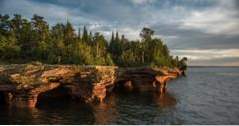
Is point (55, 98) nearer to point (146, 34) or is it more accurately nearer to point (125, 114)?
point (125, 114)

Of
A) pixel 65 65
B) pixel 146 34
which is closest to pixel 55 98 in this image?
pixel 65 65

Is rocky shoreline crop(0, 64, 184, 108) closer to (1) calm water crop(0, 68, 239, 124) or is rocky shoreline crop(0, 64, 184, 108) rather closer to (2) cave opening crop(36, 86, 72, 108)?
(2) cave opening crop(36, 86, 72, 108)

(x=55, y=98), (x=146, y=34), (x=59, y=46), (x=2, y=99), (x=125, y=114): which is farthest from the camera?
(x=146, y=34)

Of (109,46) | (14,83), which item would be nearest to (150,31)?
(109,46)

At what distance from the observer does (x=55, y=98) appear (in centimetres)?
4128

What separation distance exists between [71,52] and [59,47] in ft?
10.6

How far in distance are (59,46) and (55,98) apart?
60.7ft

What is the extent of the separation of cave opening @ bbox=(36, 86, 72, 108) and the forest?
9.79m

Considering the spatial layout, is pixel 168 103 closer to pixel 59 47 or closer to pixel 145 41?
pixel 59 47

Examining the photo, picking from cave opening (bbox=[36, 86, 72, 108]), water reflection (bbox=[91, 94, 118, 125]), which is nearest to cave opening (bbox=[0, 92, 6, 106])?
cave opening (bbox=[36, 86, 72, 108])

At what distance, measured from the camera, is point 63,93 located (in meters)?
43.4

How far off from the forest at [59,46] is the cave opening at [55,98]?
9.79 metres

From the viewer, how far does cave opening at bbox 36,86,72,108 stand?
3678cm

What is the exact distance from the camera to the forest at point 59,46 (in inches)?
2112
